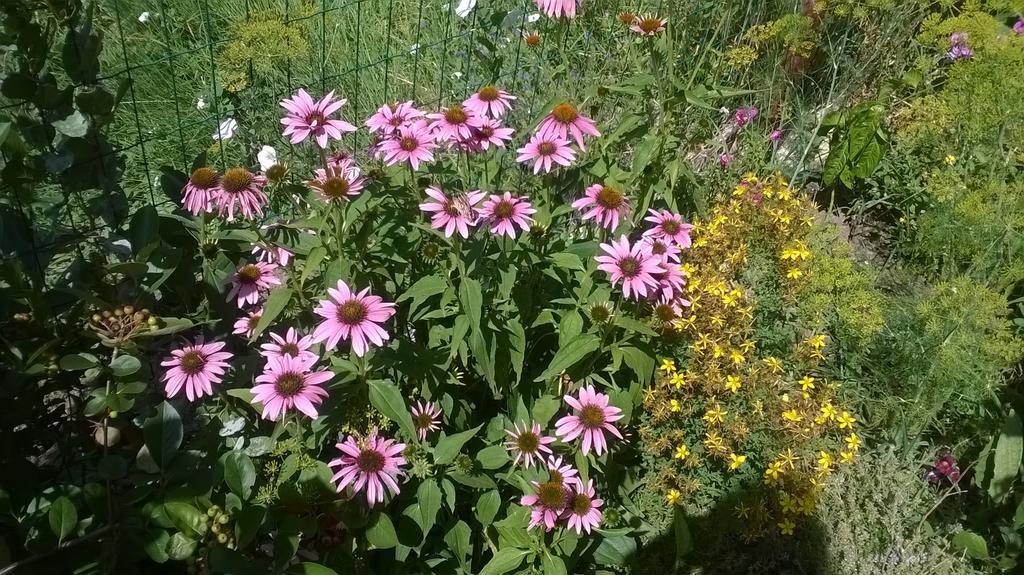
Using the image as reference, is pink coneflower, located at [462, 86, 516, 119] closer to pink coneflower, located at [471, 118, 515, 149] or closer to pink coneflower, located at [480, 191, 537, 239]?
pink coneflower, located at [471, 118, 515, 149]

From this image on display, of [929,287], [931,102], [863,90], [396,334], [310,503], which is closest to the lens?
[310,503]

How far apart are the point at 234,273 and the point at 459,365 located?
57 centimetres

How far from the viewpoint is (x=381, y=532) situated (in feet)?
5.26

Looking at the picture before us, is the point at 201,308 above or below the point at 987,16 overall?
below

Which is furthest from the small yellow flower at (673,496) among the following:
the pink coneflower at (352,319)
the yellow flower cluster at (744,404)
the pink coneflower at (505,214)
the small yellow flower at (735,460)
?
the pink coneflower at (352,319)

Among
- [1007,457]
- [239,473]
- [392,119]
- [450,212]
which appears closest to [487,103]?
[392,119]

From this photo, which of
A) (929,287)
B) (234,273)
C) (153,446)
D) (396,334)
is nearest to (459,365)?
(396,334)

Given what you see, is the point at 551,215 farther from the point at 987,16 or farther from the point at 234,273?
the point at 987,16

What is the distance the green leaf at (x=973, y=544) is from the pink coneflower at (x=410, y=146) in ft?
5.64

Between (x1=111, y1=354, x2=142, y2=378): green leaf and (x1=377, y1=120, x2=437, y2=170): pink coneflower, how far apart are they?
2.07 ft

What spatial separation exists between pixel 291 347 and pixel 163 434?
291 mm

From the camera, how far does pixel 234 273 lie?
5.48 ft

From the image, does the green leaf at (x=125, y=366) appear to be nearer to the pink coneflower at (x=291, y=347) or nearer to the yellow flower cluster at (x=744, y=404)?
the pink coneflower at (x=291, y=347)

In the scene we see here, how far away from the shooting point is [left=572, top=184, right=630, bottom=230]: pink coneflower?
5.84ft
